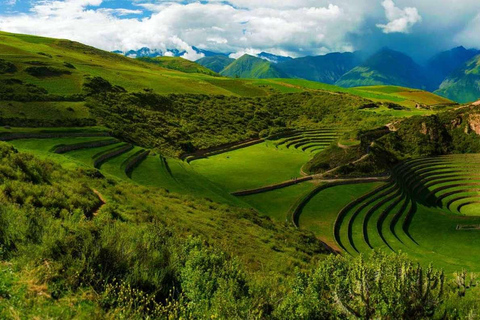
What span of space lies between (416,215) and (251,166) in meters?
27.3

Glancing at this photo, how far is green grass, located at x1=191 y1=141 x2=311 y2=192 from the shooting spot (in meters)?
47.5

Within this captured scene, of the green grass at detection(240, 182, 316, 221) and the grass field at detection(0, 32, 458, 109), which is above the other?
the grass field at detection(0, 32, 458, 109)

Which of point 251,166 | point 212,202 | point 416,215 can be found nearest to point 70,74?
point 251,166

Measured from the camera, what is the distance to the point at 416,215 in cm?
4266

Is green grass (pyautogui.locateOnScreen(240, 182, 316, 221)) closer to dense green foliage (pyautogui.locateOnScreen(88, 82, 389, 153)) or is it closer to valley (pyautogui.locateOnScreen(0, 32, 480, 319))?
valley (pyautogui.locateOnScreen(0, 32, 480, 319))

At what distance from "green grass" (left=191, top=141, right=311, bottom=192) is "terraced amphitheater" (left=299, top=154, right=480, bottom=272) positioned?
10.0 metres

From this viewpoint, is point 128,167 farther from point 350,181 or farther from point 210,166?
point 350,181

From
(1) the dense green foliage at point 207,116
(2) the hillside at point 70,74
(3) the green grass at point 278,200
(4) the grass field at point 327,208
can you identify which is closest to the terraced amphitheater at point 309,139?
(1) the dense green foliage at point 207,116

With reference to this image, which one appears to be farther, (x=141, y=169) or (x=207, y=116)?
(x=207, y=116)

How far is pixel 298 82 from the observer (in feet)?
609

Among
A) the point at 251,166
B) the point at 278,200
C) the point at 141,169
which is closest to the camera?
the point at 141,169

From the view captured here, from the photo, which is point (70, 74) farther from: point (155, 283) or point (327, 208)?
point (155, 283)

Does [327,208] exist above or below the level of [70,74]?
below

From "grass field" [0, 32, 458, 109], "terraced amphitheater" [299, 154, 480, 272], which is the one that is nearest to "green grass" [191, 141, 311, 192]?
"terraced amphitheater" [299, 154, 480, 272]
